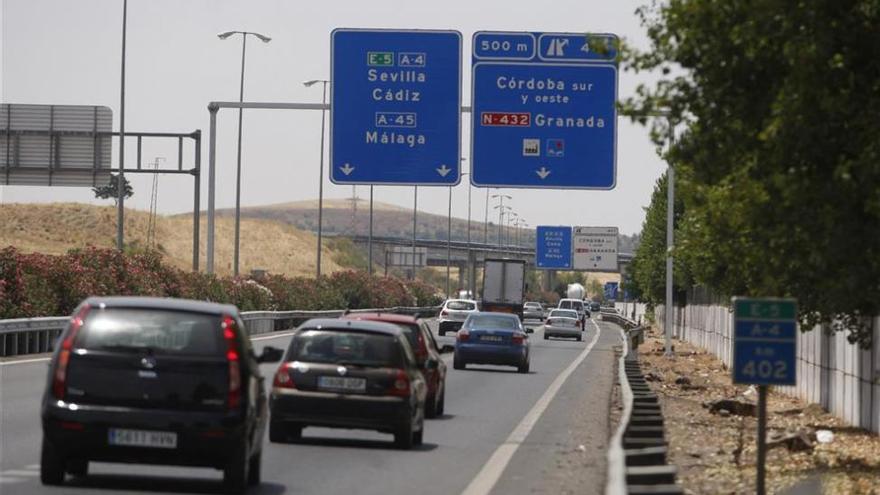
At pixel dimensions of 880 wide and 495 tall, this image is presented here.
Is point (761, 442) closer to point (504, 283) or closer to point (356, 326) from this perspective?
point (356, 326)

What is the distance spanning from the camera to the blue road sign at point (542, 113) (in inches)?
1624

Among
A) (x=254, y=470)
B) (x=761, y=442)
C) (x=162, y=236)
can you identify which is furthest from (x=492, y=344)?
(x=162, y=236)

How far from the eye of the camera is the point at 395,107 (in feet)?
137

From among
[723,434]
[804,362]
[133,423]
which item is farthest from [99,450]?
[804,362]

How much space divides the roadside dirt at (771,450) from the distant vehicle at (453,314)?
99.8 ft

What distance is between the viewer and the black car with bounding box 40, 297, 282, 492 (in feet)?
47.7

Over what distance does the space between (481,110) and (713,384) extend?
316 inches

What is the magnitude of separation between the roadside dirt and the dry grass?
110944 mm

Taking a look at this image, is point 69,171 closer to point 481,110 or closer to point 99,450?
point 481,110

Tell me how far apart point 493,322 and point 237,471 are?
2879 cm

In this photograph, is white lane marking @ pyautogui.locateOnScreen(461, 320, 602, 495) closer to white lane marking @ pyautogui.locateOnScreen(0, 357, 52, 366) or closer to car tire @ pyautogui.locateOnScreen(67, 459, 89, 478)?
car tire @ pyautogui.locateOnScreen(67, 459, 89, 478)

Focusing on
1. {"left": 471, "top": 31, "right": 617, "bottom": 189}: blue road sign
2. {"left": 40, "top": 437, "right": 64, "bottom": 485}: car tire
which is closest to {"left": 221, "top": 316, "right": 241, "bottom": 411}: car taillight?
{"left": 40, "top": 437, "right": 64, "bottom": 485}: car tire

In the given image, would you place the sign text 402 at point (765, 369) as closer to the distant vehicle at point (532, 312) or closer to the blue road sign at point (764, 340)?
the blue road sign at point (764, 340)

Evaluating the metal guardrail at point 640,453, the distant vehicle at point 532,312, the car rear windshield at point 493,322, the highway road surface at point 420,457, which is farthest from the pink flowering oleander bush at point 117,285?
the distant vehicle at point 532,312
